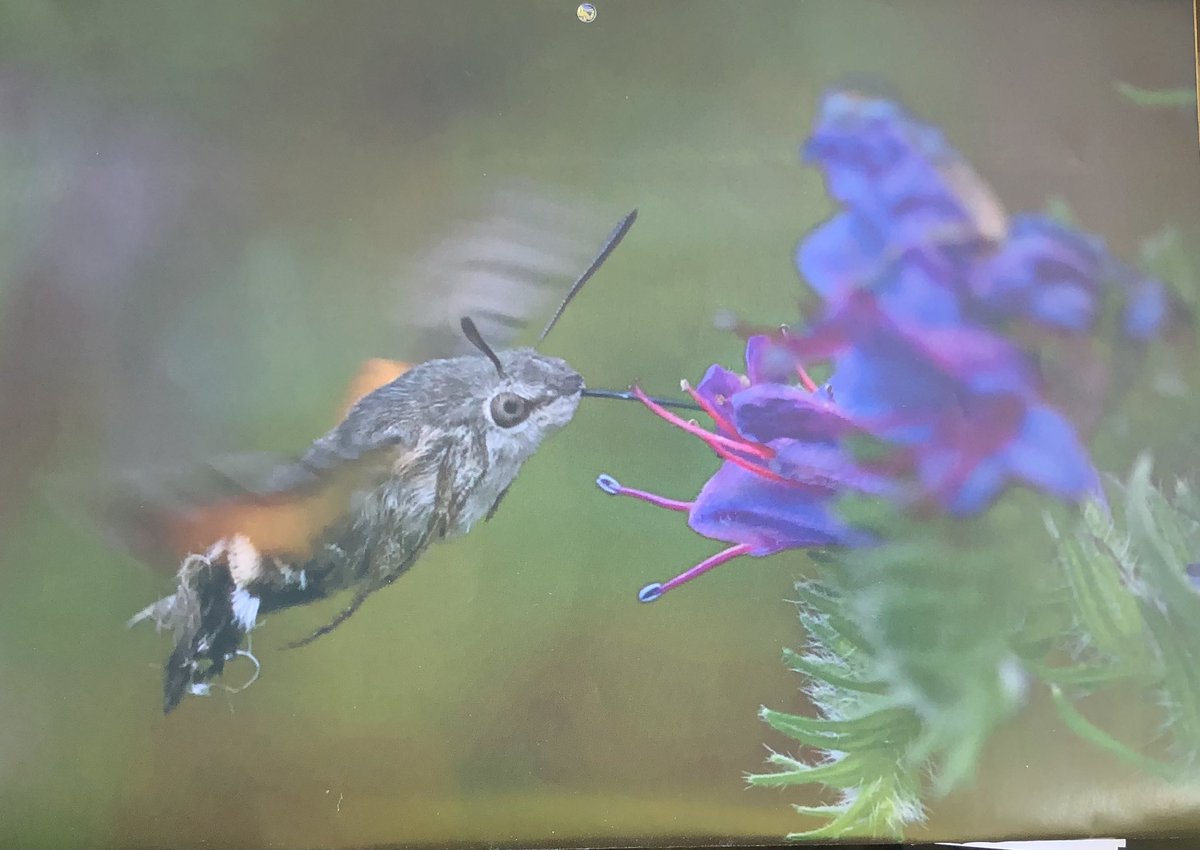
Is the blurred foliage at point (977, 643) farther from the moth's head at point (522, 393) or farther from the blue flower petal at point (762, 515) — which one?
the moth's head at point (522, 393)

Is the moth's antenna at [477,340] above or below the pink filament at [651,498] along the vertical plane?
above

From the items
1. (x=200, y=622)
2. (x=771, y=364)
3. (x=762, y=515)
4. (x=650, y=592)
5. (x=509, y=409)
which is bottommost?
(x=200, y=622)

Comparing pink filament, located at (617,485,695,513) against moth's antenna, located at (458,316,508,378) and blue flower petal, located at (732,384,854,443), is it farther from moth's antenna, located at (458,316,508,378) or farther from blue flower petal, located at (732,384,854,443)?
moth's antenna, located at (458,316,508,378)

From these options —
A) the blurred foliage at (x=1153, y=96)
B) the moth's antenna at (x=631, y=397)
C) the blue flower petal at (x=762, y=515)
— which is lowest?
the blue flower petal at (x=762, y=515)

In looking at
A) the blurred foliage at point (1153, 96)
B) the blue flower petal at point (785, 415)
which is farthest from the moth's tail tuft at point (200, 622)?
the blurred foliage at point (1153, 96)

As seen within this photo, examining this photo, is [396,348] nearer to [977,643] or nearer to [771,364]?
[771,364]

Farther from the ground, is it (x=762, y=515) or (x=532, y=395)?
(x=532, y=395)

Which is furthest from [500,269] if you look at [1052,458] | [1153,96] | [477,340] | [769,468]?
[1153,96]
